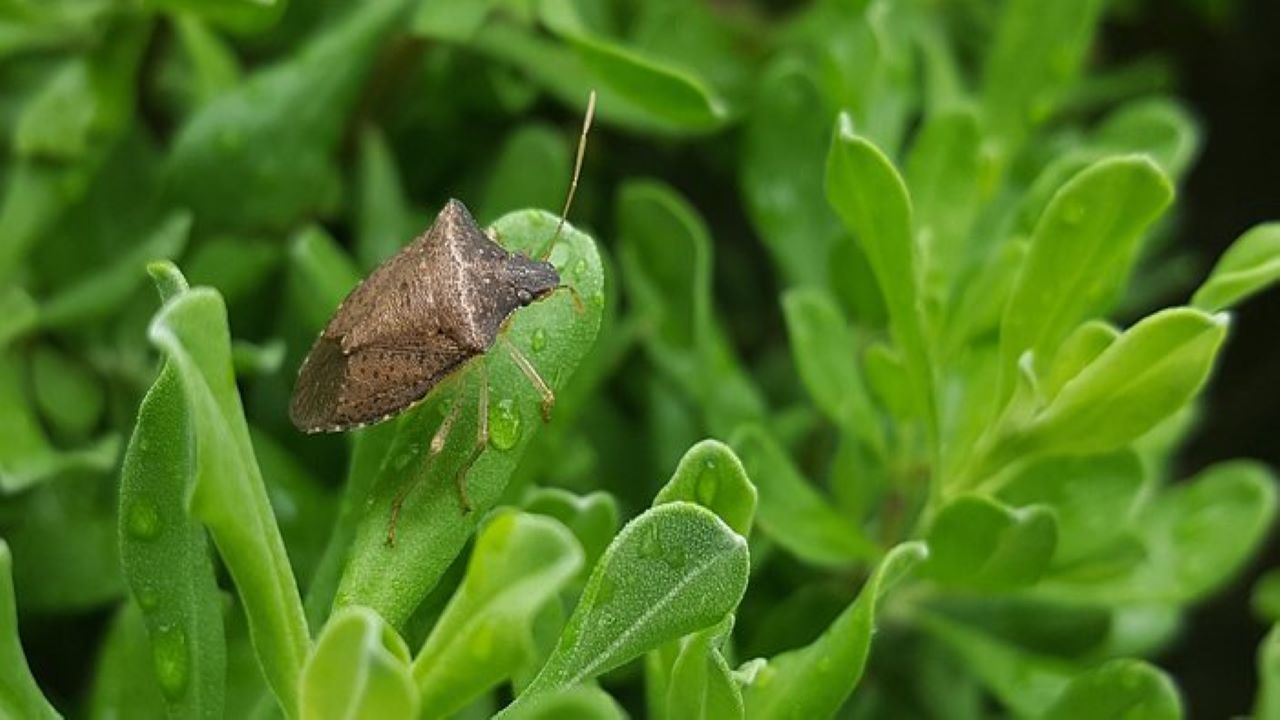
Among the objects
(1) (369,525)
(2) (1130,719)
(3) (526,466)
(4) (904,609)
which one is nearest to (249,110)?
(3) (526,466)

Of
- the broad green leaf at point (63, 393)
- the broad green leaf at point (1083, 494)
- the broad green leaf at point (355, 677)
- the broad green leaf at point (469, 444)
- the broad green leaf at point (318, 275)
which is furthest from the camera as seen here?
the broad green leaf at point (63, 393)

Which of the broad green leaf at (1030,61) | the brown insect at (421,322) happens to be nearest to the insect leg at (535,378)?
the brown insect at (421,322)

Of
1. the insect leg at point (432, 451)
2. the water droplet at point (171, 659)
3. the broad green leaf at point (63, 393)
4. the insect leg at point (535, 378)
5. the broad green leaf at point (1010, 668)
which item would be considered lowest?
the broad green leaf at point (1010, 668)

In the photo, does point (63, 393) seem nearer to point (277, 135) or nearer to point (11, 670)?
point (277, 135)

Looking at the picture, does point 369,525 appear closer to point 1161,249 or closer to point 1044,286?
point 1044,286

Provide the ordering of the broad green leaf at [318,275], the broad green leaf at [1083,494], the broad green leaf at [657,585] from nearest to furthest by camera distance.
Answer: the broad green leaf at [657,585]
the broad green leaf at [1083,494]
the broad green leaf at [318,275]

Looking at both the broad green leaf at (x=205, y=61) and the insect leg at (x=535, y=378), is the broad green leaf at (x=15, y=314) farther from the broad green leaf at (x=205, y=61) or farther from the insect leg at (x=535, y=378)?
the insect leg at (x=535, y=378)

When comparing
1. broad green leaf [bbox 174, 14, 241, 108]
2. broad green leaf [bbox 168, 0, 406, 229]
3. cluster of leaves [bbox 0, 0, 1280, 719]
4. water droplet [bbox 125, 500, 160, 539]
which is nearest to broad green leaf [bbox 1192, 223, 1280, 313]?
cluster of leaves [bbox 0, 0, 1280, 719]
